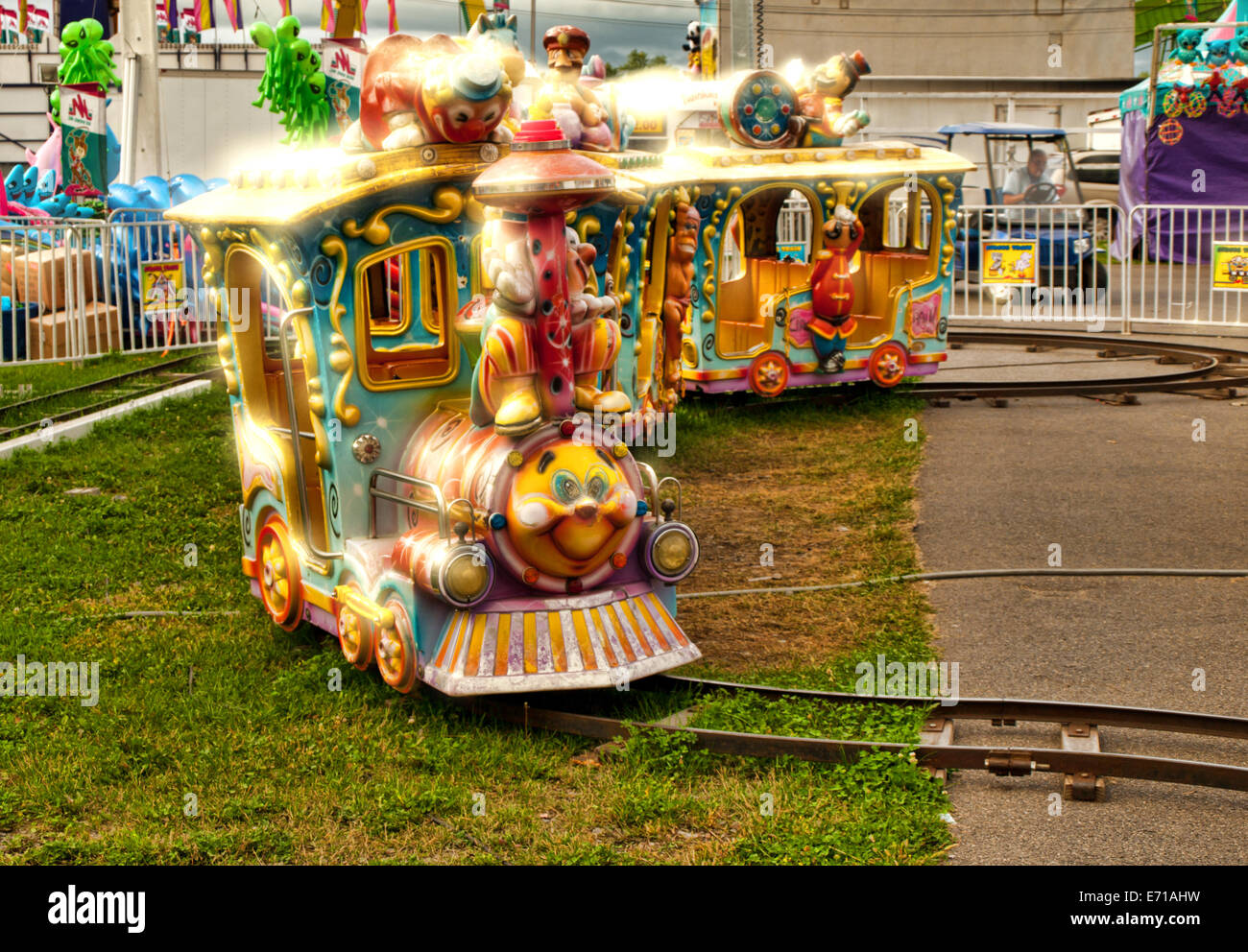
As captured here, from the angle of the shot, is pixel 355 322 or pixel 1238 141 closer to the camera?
pixel 355 322

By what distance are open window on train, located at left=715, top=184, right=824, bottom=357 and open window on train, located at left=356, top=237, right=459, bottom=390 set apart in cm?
641

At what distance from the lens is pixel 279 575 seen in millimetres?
6898

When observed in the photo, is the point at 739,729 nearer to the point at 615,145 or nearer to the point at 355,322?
the point at 355,322

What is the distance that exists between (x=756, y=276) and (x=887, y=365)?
1.55 m

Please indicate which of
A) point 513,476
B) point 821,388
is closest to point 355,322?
point 513,476

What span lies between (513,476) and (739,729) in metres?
1.39

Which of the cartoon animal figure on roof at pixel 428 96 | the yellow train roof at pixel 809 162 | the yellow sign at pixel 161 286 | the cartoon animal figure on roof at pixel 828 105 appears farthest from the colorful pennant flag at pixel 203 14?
the cartoon animal figure on roof at pixel 428 96

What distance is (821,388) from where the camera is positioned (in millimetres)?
13992

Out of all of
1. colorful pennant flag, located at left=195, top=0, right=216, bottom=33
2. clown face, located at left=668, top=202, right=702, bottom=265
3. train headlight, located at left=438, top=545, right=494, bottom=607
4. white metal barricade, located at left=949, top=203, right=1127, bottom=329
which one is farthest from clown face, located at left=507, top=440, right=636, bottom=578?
colorful pennant flag, located at left=195, top=0, right=216, bottom=33

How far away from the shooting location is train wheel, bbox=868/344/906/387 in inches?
530

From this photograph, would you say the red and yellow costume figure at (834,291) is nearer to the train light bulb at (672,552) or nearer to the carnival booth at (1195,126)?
the train light bulb at (672,552)

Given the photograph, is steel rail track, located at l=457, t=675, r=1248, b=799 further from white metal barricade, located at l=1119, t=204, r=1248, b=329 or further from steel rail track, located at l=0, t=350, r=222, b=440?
white metal barricade, located at l=1119, t=204, r=1248, b=329
